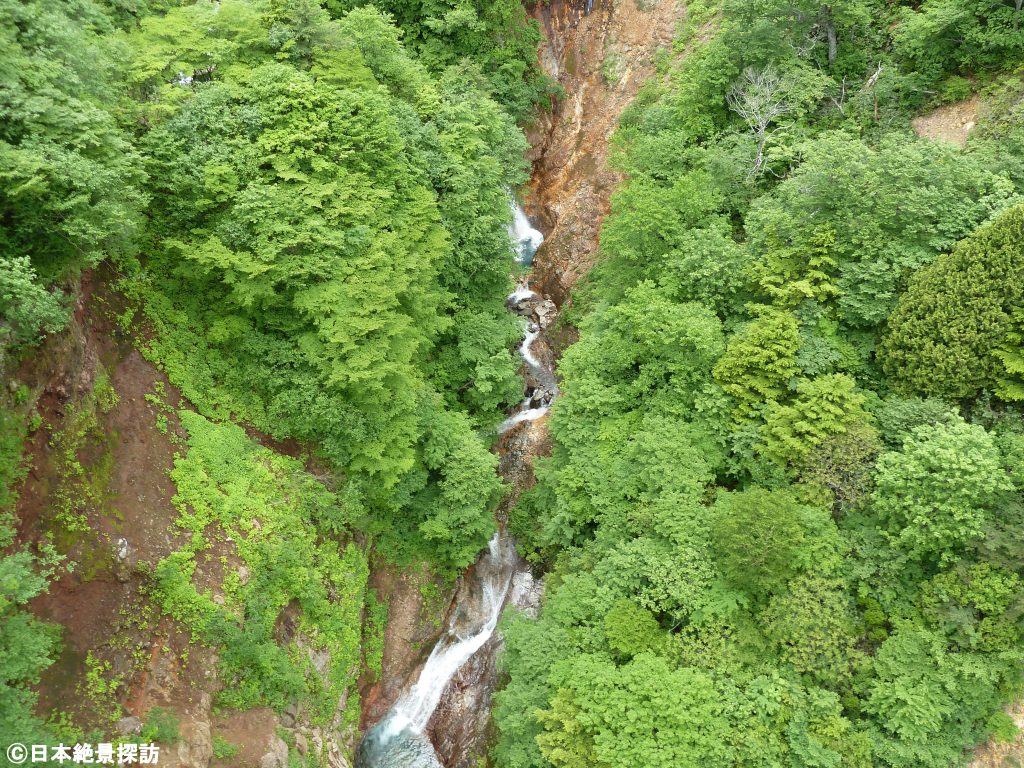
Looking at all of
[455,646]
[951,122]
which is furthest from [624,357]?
[951,122]

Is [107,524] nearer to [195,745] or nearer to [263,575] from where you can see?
Result: [263,575]

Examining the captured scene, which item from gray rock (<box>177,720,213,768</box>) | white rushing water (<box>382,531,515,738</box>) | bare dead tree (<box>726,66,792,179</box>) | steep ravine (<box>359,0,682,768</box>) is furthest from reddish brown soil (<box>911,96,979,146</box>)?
gray rock (<box>177,720,213,768</box>)

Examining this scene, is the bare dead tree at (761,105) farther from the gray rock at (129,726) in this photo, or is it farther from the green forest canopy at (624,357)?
the gray rock at (129,726)

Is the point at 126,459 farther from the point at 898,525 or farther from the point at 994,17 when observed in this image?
the point at 994,17

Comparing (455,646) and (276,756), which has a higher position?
(276,756)

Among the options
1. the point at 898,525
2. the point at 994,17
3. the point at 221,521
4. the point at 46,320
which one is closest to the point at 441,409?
the point at 221,521

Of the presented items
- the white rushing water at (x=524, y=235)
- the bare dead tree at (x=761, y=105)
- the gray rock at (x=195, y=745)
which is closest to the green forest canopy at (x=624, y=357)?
the bare dead tree at (x=761, y=105)
